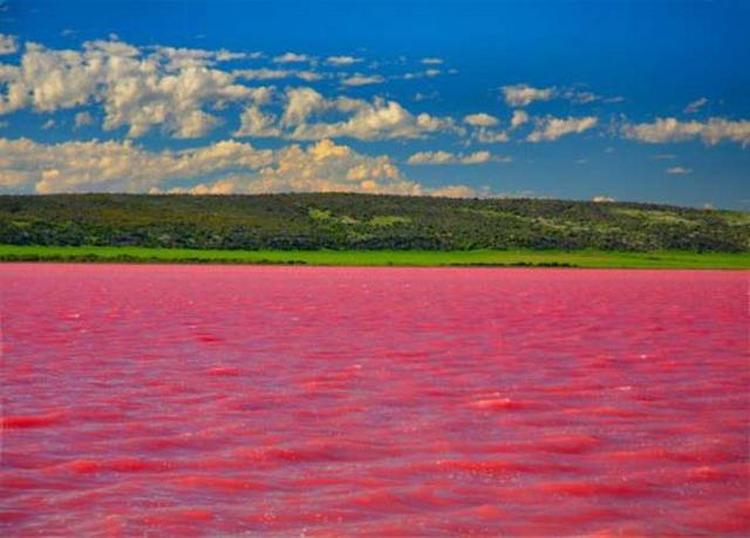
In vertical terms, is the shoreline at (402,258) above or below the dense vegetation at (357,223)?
below

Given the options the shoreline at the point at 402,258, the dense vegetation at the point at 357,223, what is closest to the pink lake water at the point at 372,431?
the shoreline at the point at 402,258

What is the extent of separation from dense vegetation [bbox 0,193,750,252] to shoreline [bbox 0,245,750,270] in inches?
219

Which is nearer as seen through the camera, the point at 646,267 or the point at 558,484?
the point at 558,484

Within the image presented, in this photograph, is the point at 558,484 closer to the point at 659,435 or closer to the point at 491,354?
the point at 659,435

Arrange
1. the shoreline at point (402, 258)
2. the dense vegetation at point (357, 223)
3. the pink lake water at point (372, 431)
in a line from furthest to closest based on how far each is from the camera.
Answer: the dense vegetation at point (357, 223)
the shoreline at point (402, 258)
the pink lake water at point (372, 431)

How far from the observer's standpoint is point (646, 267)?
3418 inches

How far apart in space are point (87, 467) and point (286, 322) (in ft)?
52.1

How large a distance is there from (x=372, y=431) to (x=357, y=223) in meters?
136

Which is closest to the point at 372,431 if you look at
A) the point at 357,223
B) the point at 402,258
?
the point at 402,258

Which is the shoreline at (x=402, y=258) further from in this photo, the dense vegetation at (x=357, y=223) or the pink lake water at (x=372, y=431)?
the pink lake water at (x=372, y=431)

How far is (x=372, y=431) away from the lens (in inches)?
431

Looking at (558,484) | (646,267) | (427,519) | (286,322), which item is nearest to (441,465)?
(558,484)

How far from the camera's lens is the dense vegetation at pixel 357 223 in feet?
398

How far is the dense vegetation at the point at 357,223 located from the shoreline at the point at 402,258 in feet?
18.3
